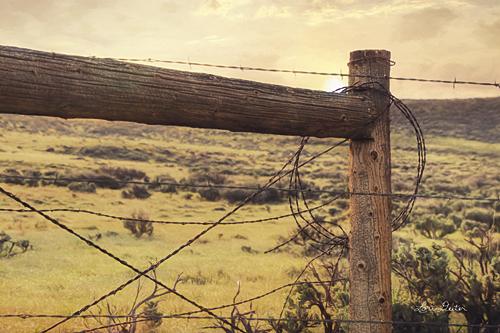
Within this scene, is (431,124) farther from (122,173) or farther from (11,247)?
(11,247)

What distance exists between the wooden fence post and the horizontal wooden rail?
120 millimetres

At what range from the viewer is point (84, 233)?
17.1 metres

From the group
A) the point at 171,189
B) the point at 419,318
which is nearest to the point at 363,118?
the point at 419,318

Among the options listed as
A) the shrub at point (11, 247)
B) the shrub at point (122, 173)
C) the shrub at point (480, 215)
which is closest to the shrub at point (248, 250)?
the shrub at point (11, 247)

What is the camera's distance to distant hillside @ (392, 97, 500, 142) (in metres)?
89.9

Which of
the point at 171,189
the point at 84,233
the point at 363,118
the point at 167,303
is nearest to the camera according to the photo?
the point at 363,118

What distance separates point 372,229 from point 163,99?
61.8 inches

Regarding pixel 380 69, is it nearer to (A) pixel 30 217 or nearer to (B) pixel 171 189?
(A) pixel 30 217

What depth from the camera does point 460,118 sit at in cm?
9644

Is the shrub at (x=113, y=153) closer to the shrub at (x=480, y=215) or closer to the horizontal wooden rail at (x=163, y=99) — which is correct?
the shrub at (x=480, y=215)

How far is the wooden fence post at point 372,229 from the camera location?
12.0 feet

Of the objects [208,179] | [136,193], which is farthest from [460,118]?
[136,193]

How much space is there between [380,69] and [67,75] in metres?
2.00

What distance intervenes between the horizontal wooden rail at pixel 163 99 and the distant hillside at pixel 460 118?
8946 centimetres
